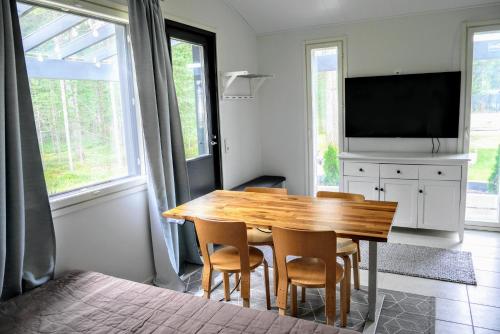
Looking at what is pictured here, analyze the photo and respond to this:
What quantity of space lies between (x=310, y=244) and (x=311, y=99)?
120 inches

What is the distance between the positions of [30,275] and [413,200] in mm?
3502

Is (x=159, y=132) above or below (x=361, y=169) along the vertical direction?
above

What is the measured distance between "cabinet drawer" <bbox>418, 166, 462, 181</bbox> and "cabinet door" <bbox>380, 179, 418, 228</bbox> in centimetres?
12

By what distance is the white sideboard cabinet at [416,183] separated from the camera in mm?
3895

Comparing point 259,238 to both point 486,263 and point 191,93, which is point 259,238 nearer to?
point 191,93

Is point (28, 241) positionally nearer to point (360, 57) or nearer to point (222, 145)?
point (222, 145)

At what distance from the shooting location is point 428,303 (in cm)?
278

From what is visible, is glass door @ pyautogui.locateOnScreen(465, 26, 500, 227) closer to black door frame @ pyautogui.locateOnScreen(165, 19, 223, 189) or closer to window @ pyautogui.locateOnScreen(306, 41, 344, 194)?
window @ pyautogui.locateOnScreen(306, 41, 344, 194)

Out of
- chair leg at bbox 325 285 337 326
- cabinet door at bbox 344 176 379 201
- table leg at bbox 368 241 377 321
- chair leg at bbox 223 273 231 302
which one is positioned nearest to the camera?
chair leg at bbox 325 285 337 326

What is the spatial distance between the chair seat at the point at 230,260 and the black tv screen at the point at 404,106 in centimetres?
252

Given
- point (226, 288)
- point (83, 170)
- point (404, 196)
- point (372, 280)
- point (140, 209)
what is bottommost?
point (226, 288)

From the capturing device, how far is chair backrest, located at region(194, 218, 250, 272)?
87.4 inches

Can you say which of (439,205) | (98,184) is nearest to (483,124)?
(439,205)

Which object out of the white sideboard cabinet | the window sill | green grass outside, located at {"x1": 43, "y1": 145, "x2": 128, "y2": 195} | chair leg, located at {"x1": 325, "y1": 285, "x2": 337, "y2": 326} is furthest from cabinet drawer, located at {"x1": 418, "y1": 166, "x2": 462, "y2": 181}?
green grass outside, located at {"x1": 43, "y1": 145, "x2": 128, "y2": 195}
